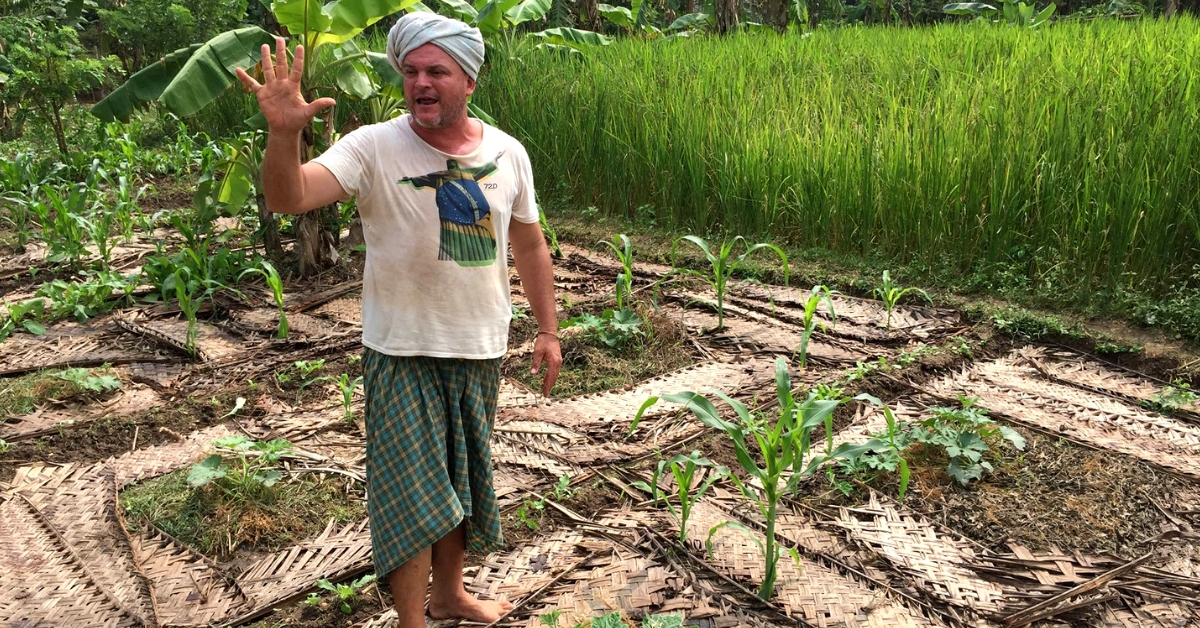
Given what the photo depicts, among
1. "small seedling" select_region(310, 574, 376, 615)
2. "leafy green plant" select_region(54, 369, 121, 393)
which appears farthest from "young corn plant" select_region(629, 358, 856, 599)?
"leafy green plant" select_region(54, 369, 121, 393)

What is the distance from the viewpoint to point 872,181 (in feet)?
15.9

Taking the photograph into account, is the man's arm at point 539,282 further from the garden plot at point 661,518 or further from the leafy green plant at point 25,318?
the leafy green plant at point 25,318

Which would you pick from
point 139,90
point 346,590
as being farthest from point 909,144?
point 139,90

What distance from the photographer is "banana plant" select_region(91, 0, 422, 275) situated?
4.23 metres

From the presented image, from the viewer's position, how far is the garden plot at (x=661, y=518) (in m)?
2.29

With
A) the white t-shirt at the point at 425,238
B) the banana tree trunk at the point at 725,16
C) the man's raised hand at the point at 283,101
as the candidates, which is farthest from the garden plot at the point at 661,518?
the banana tree trunk at the point at 725,16

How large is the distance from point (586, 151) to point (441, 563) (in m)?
4.65

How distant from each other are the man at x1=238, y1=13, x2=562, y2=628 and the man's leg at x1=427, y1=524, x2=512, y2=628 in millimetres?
155

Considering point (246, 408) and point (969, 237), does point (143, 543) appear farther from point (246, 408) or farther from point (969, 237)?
point (969, 237)

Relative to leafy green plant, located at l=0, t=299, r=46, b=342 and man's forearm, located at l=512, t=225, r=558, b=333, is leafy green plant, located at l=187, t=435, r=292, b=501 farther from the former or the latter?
leafy green plant, located at l=0, t=299, r=46, b=342

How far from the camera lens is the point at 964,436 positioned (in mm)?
2885

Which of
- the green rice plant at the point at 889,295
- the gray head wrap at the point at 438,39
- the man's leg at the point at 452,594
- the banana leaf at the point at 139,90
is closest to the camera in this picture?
the gray head wrap at the point at 438,39

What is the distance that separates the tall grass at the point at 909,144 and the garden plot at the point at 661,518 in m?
0.83

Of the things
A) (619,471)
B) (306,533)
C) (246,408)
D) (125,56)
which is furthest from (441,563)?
(125,56)
